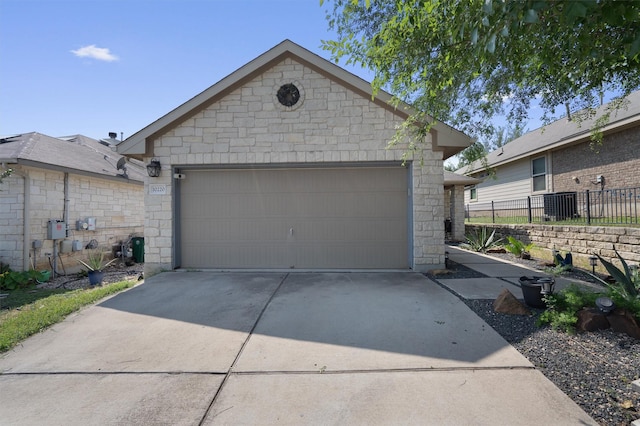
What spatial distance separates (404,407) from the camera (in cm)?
247

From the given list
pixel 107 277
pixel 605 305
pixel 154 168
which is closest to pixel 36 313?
pixel 154 168

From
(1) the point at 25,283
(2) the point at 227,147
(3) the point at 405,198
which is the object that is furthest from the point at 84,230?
(3) the point at 405,198

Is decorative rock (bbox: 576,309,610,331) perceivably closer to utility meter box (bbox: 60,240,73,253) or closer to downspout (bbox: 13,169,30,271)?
downspout (bbox: 13,169,30,271)

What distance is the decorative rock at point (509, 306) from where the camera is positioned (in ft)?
13.9

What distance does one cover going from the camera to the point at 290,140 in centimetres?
728

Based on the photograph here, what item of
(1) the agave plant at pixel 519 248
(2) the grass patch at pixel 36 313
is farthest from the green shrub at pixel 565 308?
(2) the grass patch at pixel 36 313

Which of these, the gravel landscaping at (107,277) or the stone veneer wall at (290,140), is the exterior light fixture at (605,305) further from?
the gravel landscaping at (107,277)

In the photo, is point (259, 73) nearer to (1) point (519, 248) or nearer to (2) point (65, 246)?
(2) point (65, 246)

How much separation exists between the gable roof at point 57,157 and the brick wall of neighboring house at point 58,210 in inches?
13.6

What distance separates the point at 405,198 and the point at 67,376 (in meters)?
6.48

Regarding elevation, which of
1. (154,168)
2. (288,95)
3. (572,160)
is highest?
(288,95)

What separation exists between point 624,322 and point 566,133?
1195 centimetres

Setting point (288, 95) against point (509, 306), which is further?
point (288, 95)

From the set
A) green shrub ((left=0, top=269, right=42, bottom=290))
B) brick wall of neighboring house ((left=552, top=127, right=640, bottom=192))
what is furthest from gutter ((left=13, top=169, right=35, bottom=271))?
brick wall of neighboring house ((left=552, top=127, right=640, bottom=192))
